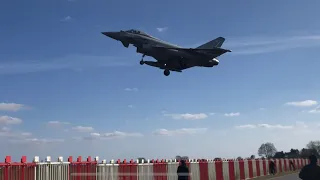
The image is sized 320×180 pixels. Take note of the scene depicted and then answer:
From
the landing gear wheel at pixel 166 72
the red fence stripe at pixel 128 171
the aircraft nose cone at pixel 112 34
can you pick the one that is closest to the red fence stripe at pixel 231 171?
the landing gear wheel at pixel 166 72

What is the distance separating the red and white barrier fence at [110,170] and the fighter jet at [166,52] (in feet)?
21.9

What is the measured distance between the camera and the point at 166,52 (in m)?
30.0

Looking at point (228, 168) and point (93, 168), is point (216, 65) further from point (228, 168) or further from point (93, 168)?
point (93, 168)

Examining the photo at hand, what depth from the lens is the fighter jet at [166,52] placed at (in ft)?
98.3

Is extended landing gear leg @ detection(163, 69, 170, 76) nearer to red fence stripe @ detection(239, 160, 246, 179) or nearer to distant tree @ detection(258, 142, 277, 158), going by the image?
red fence stripe @ detection(239, 160, 246, 179)

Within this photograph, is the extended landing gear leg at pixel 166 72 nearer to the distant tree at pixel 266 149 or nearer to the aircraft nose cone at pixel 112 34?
the aircraft nose cone at pixel 112 34

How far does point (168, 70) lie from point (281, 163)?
30.8m

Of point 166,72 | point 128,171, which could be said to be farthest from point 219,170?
point 128,171

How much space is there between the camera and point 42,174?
14.8 m

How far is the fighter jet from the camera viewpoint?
2995 cm

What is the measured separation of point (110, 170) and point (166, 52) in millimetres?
12492

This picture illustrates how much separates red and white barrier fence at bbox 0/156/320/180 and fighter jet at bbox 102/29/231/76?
21.9ft

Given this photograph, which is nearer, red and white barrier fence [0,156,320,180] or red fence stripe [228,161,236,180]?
red and white barrier fence [0,156,320,180]

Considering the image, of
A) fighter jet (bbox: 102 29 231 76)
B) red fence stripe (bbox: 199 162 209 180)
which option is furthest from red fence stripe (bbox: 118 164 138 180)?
fighter jet (bbox: 102 29 231 76)
